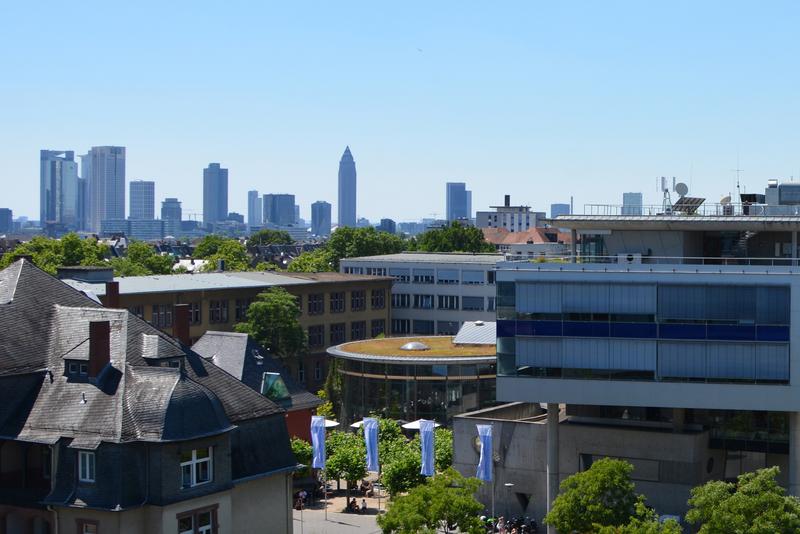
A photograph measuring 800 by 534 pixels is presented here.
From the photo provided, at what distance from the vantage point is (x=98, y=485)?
49.5 m

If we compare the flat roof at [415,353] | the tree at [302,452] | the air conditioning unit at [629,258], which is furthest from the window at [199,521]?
the flat roof at [415,353]

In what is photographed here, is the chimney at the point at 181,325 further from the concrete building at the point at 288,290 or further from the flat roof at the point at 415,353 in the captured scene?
the flat roof at the point at 415,353

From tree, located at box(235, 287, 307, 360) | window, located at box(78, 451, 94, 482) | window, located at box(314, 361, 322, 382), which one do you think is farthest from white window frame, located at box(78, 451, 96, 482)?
window, located at box(314, 361, 322, 382)

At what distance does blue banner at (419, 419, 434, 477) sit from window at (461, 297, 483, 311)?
61823mm

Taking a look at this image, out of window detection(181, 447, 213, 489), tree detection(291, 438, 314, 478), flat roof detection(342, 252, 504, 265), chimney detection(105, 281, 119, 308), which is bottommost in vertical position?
tree detection(291, 438, 314, 478)

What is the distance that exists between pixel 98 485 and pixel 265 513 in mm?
8847

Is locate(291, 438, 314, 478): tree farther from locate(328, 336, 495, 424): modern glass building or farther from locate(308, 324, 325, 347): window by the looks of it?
locate(308, 324, 325, 347): window

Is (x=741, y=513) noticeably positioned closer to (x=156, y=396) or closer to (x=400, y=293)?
(x=156, y=396)

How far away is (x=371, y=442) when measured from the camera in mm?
70312

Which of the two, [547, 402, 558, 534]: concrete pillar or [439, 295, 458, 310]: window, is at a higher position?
[439, 295, 458, 310]: window

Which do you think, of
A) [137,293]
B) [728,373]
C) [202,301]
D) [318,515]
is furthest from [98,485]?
[202,301]

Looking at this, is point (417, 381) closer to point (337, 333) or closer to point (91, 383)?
point (337, 333)

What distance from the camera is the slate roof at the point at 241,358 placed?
7188 cm

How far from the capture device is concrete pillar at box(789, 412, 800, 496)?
62.3m
